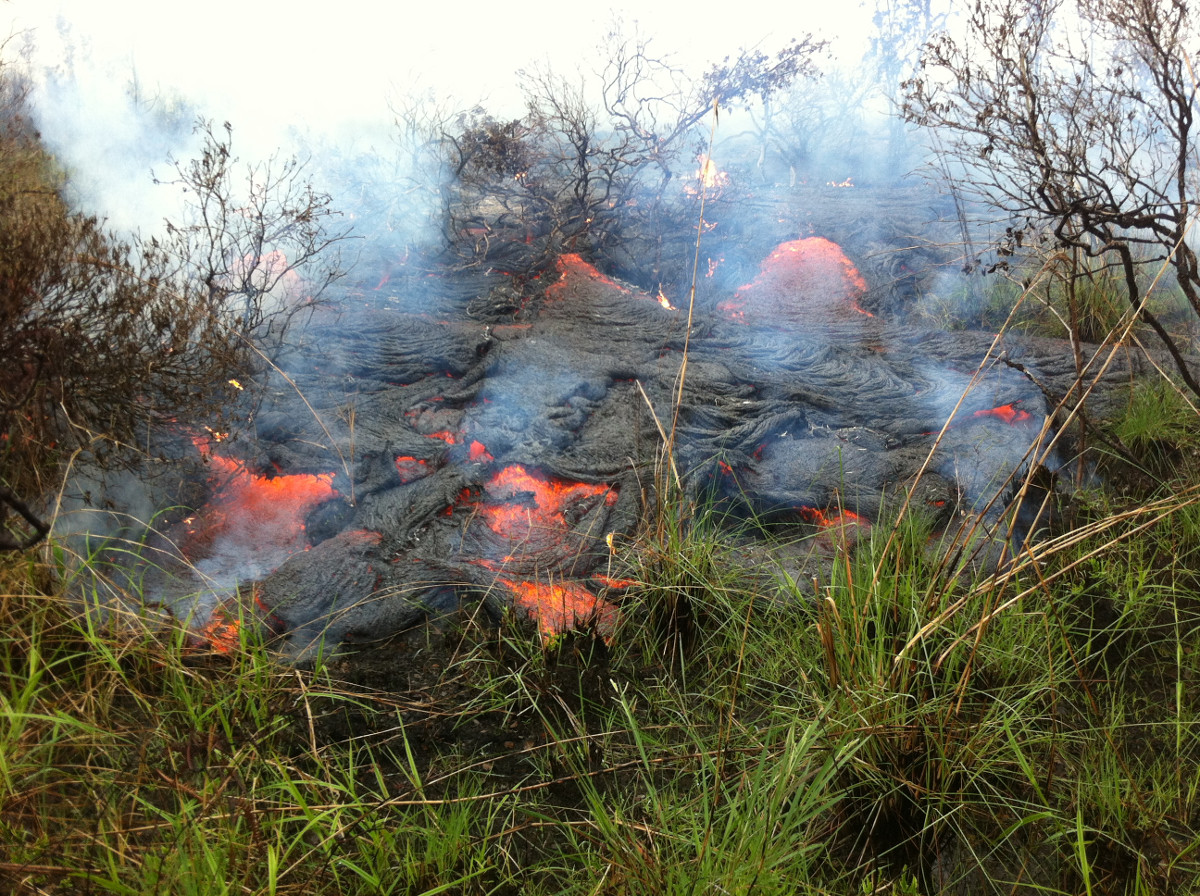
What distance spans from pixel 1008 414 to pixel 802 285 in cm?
301

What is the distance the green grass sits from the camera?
168 cm

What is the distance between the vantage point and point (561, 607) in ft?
9.56

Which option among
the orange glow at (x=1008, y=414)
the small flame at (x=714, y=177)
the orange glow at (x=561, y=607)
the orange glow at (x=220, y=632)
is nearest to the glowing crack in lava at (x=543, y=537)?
the orange glow at (x=561, y=607)

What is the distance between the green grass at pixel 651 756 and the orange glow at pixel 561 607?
0.11 m

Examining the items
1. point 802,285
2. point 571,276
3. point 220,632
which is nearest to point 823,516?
point 220,632

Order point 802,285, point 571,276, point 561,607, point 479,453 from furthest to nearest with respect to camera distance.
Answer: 1. point 802,285
2. point 571,276
3. point 479,453
4. point 561,607

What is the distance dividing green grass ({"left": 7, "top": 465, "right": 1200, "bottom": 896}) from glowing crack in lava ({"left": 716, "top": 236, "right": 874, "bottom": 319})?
12.4 ft

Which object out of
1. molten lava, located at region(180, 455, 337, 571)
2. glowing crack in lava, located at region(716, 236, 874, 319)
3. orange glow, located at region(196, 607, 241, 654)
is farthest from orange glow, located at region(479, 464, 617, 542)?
glowing crack in lava, located at region(716, 236, 874, 319)

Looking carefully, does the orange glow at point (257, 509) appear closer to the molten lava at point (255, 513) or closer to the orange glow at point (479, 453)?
the molten lava at point (255, 513)

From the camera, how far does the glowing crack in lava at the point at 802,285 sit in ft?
20.1

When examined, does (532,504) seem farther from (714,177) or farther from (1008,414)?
(714,177)

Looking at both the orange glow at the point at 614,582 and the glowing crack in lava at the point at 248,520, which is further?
the glowing crack in lava at the point at 248,520

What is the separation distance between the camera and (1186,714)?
218 centimetres

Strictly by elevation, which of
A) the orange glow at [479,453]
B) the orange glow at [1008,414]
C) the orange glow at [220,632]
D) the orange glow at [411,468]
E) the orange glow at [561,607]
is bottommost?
the orange glow at [561,607]
